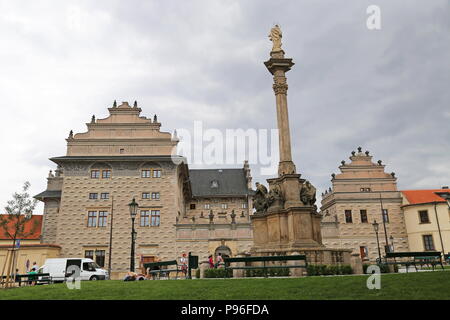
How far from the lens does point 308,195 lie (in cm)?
1636

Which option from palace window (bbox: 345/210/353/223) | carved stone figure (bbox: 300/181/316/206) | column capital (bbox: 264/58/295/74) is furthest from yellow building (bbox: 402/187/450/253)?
column capital (bbox: 264/58/295/74)

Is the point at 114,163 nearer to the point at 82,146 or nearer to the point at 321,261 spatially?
the point at 82,146

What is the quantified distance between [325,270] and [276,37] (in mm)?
12579

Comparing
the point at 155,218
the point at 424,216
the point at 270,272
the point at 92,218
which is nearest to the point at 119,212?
the point at 92,218

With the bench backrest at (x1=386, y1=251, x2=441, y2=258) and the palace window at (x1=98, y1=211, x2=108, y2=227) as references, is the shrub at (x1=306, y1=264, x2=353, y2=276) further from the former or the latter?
the palace window at (x1=98, y1=211, x2=108, y2=227)

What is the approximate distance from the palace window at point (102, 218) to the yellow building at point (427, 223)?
31.9m

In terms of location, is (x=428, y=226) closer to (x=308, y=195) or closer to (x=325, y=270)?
(x=308, y=195)

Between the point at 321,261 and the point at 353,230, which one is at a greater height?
the point at 353,230

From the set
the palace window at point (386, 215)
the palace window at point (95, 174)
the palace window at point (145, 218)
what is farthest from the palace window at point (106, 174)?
the palace window at point (386, 215)

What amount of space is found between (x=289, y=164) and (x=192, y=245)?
20.8m

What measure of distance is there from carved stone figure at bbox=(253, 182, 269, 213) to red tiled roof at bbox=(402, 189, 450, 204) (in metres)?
29.7

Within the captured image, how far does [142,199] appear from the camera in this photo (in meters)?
36.3

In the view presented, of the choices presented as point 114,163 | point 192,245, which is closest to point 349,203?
point 192,245

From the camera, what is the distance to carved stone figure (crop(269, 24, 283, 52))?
1967 centimetres
